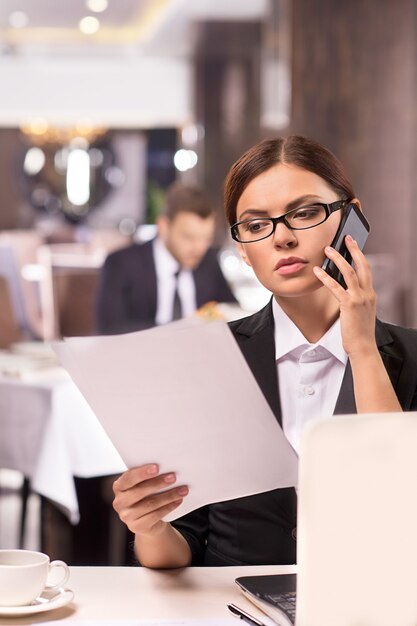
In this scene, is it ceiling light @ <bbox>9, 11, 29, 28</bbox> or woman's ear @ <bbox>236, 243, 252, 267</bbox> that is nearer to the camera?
woman's ear @ <bbox>236, 243, 252, 267</bbox>

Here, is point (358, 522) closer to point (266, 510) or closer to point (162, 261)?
point (266, 510)

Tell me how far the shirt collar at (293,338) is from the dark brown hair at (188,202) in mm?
2733

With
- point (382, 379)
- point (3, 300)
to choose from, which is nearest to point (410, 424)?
point (382, 379)

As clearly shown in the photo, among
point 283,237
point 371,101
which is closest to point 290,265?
point 283,237

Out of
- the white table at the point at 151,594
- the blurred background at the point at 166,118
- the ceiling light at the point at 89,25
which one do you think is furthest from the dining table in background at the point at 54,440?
the ceiling light at the point at 89,25

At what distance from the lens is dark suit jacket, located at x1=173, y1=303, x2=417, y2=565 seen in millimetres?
1678

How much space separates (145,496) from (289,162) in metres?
0.59

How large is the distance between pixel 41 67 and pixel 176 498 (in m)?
14.6

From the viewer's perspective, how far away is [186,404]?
53.5 inches

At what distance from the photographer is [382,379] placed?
5.02ft

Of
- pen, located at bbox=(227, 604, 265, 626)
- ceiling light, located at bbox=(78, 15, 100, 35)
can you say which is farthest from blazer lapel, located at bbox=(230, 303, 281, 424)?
ceiling light, located at bbox=(78, 15, 100, 35)

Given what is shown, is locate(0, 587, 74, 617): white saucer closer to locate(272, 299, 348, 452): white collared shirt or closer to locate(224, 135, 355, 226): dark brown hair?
locate(272, 299, 348, 452): white collared shirt

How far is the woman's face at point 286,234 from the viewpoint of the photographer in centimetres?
159

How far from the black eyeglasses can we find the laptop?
590 mm
